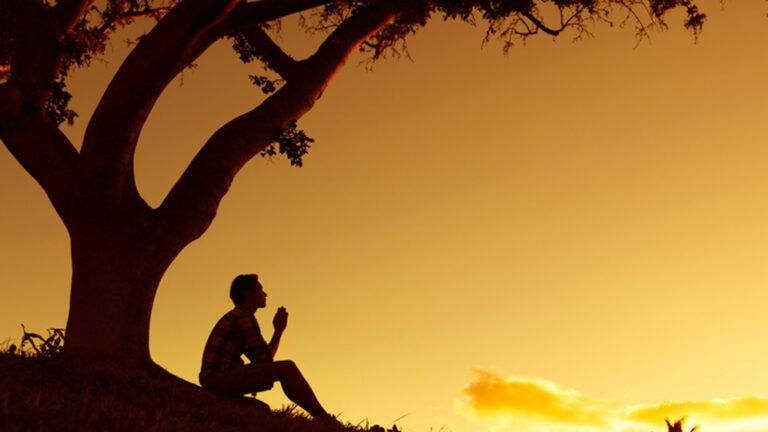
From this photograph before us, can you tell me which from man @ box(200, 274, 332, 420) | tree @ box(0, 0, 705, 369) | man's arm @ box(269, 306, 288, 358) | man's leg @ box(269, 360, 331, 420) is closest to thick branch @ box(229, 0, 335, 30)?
tree @ box(0, 0, 705, 369)

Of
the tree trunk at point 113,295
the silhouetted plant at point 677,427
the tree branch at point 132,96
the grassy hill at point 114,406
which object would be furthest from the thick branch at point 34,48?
the silhouetted plant at point 677,427

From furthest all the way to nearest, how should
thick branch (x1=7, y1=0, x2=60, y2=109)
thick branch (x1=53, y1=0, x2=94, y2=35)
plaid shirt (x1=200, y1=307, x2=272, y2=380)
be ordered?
thick branch (x1=53, y1=0, x2=94, y2=35) < thick branch (x1=7, y1=0, x2=60, y2=109) < plaid shirt (x1=200, y1=307, x2=272, y2=380)

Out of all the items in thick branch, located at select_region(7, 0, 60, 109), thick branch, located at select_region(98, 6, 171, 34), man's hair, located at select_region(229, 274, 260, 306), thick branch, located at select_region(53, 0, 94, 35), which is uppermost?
thick branch, located at select_region(98, 6, 171, 34)

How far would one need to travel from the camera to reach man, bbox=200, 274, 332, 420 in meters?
9.70

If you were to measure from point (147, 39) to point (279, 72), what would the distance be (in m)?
2.09

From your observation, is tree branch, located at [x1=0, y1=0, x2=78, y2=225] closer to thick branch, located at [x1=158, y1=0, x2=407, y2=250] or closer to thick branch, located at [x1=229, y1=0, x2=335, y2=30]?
thick branch, located at [x1=158, y1=0, x2=407, y2=250]

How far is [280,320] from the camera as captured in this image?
34.2 feet

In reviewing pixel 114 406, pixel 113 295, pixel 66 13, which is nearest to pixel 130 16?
pixel 66 13

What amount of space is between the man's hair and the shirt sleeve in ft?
0.79

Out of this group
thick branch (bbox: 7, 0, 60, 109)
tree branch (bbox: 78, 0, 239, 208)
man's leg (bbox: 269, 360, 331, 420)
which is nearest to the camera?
man's leg (bbox: 269, 360, 331, 420)

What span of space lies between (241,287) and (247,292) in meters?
0.09

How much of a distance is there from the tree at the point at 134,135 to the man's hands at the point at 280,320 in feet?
5.65

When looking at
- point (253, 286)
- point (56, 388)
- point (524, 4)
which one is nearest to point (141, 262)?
point (253, 286)

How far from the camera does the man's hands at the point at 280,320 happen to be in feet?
34.2
